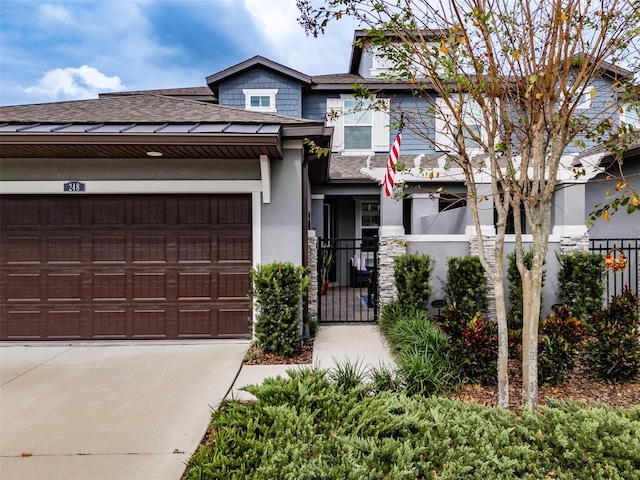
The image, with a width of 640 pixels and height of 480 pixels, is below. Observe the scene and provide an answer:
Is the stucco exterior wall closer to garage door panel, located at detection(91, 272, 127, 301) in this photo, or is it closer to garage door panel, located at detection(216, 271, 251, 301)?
garage door panel, located at detection(216, 271, 251, 301)

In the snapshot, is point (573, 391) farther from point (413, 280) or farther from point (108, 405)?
point (108, 405)

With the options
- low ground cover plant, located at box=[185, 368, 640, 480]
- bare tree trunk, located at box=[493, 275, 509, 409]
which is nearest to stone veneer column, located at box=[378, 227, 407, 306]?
bare tree trunk, located at box=[493, 275, 509, 409]

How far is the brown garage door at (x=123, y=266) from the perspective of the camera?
616 cm

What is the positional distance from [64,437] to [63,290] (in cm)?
343

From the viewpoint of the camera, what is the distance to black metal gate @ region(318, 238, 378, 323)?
24.9 feet

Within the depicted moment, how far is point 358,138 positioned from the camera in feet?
38.4

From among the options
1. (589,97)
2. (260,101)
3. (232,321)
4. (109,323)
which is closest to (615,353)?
(589,97)

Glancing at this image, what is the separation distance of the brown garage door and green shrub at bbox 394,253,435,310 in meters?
2.59

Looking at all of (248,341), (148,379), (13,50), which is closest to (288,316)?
(248,341)

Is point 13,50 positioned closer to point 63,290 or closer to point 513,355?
point 63,290

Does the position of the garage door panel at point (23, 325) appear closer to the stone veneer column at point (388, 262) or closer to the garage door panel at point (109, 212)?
the garage door panel at point (109, 212)

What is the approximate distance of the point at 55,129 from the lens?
5219mm

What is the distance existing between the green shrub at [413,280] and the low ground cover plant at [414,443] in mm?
3449

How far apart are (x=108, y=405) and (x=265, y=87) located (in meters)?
9.76
